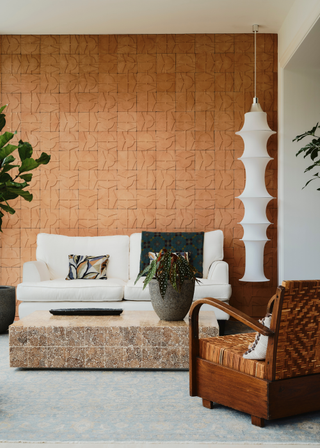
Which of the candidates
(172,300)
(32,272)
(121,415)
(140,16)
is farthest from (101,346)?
(140,16)

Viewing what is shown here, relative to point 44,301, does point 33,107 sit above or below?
above

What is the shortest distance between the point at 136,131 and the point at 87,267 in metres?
1.64

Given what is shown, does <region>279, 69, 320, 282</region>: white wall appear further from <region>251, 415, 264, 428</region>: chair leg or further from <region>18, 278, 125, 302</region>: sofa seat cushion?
<region>251, 415, 264, 428</region>: chair leg

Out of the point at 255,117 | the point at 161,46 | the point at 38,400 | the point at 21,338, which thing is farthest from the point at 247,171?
the point at 38,400

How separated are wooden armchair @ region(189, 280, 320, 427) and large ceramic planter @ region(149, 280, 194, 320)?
2.82 feet

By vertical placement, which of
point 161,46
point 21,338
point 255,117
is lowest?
point 21,338

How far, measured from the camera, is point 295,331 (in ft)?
7.10

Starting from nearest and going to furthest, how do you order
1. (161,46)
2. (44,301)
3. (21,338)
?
1. (21,338)
2. (44,301)
3. (161,46)

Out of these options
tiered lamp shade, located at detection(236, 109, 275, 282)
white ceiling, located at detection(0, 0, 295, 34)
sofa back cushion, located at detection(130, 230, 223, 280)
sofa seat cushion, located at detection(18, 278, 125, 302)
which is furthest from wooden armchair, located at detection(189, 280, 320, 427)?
white ceiling, located at detection(0, 0, 295, 34)

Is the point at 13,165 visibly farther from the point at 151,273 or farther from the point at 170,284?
the point at 170,284

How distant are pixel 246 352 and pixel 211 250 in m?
2.53

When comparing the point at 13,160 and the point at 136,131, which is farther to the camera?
the point at 136,131

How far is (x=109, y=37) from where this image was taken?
519 centimetres

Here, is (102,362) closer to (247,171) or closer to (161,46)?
(247,171)
